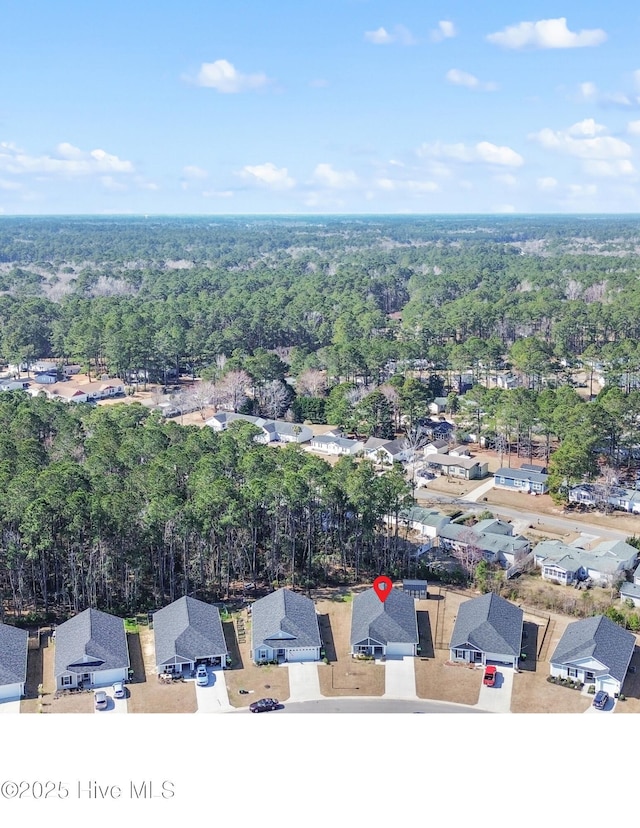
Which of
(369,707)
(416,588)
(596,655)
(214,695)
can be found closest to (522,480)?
(416,588)

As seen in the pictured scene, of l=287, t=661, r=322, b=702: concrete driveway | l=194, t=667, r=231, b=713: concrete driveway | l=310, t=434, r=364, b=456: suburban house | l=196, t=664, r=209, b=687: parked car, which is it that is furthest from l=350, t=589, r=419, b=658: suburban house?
l=310, t=434, r=364, b=456: suburban house

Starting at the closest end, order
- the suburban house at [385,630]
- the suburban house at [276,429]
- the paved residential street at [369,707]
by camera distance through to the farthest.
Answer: the paved residential street at [369,707], the suburban house at [385,630], the suburban house at [276,429]

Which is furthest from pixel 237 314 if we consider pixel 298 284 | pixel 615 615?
pixel 615 615

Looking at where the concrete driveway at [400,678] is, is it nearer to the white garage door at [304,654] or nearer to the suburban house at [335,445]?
the white garage door at [304,654]

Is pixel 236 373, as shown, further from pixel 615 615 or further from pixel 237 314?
pixel 615 615

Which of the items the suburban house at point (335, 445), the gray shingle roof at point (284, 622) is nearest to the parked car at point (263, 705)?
the gray shingle roof at point (284, 622)

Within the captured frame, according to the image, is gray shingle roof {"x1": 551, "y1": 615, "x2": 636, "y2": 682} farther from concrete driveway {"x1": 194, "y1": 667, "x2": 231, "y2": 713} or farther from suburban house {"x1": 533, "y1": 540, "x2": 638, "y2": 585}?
concrete driveway {"x1": 194, "y1": 667, "x2": 231, "y2": 713}
